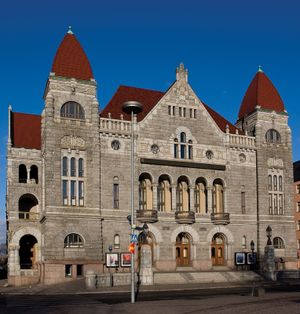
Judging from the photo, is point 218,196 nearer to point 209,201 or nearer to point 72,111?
point 209,201

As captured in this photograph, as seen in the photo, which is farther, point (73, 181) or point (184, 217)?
point (184, 217)

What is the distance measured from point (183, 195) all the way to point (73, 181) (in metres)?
12.7

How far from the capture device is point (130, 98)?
5975 centimetres

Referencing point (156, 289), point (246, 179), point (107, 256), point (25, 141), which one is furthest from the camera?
point (246, 179)

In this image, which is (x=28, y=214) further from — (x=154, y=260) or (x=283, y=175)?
(x=283, y=175)

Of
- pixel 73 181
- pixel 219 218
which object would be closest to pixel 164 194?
pixel 219 218

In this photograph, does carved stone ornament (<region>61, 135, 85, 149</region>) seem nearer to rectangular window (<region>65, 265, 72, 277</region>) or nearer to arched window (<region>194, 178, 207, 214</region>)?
rectangular window (<region>65, 265, 72, 277</region>)

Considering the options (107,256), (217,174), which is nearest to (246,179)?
(217,174)

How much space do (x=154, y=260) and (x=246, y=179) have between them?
14.5 m

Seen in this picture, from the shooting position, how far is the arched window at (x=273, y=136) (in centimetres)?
6192

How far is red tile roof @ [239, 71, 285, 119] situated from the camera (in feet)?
205

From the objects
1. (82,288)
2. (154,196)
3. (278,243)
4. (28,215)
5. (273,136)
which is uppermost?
(273,136)

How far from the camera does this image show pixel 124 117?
56.3 meters

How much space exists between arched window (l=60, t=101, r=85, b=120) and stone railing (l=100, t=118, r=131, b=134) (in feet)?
7.62
